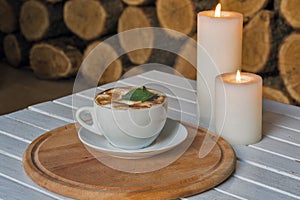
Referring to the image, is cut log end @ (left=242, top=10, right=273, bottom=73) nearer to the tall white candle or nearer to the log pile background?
the log pile background

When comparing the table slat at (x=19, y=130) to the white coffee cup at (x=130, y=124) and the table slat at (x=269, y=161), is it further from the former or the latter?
the table slat at (x=269, y=161)

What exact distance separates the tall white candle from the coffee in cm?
18

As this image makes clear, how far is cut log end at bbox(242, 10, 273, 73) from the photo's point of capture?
1830mm

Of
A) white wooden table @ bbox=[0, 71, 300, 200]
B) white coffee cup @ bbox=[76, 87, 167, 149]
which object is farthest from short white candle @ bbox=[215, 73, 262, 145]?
white coffee cup @ bbox=[76, 87, 167, 149]

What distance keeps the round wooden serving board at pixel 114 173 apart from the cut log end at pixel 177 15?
45.1 inches

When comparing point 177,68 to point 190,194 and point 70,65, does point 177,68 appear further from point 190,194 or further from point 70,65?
point 190,194

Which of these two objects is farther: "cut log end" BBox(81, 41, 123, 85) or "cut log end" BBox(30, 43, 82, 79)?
"cut log end" BBox(30, 43, 82, 79)

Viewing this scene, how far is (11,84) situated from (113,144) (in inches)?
71.0

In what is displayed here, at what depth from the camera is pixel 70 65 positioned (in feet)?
8.38

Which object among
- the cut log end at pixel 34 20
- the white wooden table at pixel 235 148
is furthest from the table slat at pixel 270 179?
the cut log end at pixel 34 20

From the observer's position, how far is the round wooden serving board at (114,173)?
78 centimetres

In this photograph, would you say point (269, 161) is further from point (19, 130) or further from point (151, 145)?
point (19, 130)

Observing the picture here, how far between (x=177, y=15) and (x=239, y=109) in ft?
3.80

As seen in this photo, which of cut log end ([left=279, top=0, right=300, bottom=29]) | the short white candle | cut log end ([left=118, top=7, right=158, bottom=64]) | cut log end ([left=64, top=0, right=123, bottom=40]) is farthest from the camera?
cut log end ([left=64, top=0, right=123, bottom=40])
